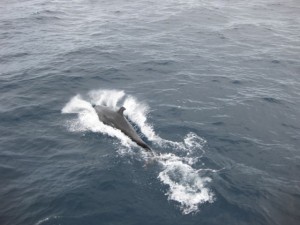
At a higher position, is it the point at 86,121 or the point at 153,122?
the point at 86,121

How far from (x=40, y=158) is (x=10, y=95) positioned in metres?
14.6

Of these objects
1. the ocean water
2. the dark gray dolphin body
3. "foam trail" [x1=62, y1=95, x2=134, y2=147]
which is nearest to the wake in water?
"foam trail" [x1=62, y1=95, x2=134, y2=147]

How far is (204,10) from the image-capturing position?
70.2 m

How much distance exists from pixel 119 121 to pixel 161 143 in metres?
5.18

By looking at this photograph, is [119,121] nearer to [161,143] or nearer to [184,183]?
[161,143]

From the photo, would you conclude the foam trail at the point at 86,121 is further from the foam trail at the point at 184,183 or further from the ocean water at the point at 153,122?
the foam trail at the point at 184,183

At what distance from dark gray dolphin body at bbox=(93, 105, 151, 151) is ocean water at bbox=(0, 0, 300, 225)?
0.57 metres

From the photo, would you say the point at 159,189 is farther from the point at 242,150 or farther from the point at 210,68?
the point at 210,68

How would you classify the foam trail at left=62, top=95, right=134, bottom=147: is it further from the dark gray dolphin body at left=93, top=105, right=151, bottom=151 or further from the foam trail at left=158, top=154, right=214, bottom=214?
the foam trail at left=158, top=154, right=214, bottom=214

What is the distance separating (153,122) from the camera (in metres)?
32.5

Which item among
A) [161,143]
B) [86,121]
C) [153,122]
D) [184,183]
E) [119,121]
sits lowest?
[153,122]

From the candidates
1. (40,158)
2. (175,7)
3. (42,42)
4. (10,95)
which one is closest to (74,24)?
(42,42)

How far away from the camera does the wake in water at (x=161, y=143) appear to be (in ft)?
76.1

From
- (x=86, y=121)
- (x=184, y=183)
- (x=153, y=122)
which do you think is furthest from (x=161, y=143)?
(x=86, y=121)
